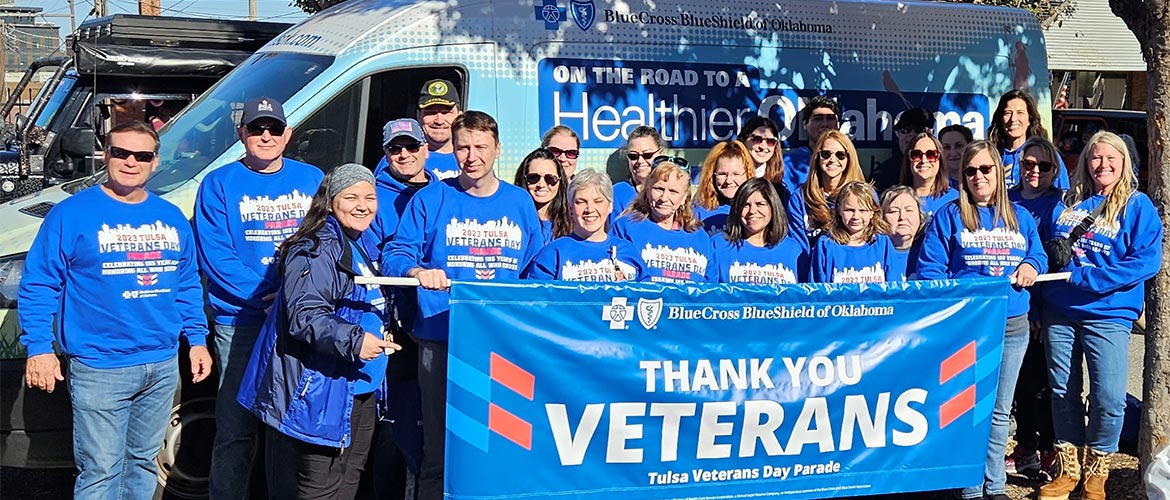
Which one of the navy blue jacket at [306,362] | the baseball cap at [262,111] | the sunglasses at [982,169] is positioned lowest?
the navy blue jacket at [306,362]

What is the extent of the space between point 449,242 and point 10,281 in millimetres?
1994

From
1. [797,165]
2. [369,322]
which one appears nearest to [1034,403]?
[797,165]

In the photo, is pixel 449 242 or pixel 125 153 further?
pixel 449 242

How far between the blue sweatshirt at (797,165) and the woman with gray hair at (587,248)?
198 centimetres

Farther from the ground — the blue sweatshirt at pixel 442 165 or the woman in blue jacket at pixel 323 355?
the blue sweatshirt at pixel 442 165

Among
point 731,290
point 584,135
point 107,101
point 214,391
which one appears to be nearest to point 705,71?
point 584,135

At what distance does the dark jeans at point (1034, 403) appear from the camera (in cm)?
664

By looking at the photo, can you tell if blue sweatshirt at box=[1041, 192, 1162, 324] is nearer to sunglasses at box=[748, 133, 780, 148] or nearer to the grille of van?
sunglasses at box=[748, 133, 780, 148]

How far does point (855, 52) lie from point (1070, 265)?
6.80 feet

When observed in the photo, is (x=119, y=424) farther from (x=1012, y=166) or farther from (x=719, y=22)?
(x=1012, y=166)

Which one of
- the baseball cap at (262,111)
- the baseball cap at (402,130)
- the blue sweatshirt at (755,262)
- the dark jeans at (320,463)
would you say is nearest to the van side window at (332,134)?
the baseball cap at (402,130)

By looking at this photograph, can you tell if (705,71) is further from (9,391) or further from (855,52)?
(9,391)

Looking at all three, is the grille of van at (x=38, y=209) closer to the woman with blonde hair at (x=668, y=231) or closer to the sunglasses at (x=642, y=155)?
the woman with blonde hair at (x=668, y=231)

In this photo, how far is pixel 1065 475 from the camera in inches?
234
